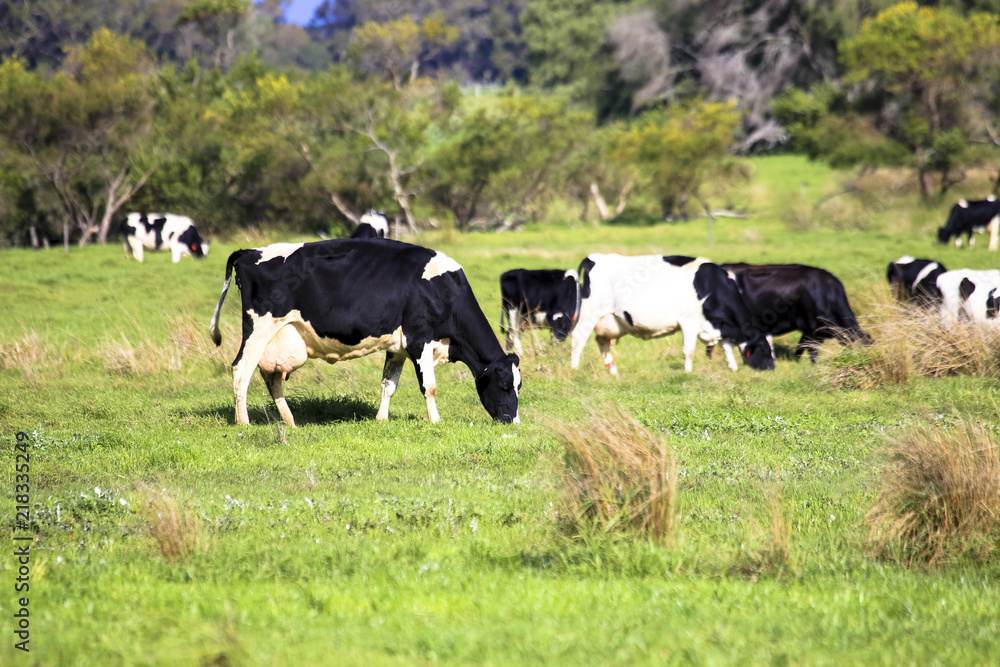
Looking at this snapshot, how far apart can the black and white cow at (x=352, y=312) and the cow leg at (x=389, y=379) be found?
0.02 metres

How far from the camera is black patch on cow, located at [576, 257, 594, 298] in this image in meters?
15.5

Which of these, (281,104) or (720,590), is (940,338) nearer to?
(720,590)

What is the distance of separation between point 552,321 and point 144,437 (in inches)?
388

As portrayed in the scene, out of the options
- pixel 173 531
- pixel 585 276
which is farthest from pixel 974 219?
pixel 173 531

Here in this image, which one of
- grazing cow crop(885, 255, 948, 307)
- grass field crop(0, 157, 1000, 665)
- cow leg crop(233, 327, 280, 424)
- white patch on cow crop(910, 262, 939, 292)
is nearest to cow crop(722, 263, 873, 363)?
grazing cow crop(885, 255, 948, 307)

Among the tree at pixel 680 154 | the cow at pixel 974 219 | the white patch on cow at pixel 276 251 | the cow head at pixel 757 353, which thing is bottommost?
the cow head at pixel 757 353

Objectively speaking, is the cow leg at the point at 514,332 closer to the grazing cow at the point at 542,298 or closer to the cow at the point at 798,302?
the grazing cow at the point at 542,298

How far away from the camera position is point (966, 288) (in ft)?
53.4

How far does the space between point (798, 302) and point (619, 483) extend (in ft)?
36.6

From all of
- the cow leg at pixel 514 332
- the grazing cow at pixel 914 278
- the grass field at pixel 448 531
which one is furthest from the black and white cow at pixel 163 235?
the grazing cow at pixel 914 278

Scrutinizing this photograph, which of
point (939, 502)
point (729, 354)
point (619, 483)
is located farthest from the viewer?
point (729, 354)

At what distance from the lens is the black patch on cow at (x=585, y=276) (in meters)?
15.5

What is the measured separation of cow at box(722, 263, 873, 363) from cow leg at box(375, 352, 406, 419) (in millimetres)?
7371

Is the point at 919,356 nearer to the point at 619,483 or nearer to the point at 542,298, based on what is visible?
the point at 542,298
